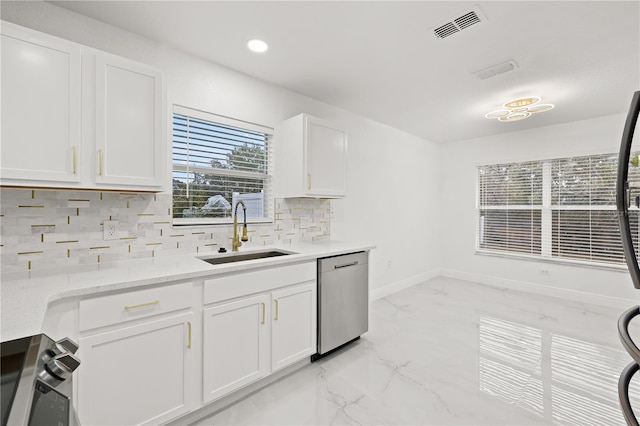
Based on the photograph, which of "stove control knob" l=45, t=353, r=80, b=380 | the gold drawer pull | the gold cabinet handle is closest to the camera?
"stove control knob" l=45, t=353, r=80, b=380

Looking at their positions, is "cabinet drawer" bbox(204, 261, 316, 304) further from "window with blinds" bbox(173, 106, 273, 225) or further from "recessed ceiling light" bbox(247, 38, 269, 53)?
"recessed ceiling light" bbox(247, 38, 269, 53)

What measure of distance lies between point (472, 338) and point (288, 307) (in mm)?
2005

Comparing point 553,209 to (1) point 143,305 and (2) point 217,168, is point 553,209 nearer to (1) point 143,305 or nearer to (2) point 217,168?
A: (2) point 217,168

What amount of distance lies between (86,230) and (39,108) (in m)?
0.77

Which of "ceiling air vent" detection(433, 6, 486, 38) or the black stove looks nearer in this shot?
the black stove

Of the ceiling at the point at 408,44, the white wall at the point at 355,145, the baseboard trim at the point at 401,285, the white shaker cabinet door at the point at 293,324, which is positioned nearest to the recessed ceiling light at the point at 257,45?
the ceiling at the point at 408,44

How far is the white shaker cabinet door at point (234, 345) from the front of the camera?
6.12 ft

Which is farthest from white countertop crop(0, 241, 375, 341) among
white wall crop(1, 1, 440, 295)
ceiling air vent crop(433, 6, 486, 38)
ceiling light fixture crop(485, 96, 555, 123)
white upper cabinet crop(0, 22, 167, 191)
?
ceiling light fixture crop(485, 96, 555, 123)

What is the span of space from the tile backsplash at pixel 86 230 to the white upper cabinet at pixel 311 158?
80 cm

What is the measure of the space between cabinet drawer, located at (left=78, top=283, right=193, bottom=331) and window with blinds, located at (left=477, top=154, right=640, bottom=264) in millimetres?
5069

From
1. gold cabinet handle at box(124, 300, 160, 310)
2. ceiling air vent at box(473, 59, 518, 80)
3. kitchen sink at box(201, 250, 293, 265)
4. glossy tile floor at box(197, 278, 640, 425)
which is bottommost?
glossy tile floor at box(197, 278, 640, 425)

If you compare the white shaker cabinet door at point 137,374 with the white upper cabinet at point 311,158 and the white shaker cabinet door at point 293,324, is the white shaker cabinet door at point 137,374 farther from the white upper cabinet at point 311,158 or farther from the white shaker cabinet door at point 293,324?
the white upper cabinet at point 311,158

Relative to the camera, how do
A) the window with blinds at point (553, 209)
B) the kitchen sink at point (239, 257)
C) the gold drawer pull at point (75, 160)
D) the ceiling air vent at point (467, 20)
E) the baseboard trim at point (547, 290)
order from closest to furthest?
the gold drawer pull at point (75, 160) → the ceiling air vent at point (467, 20) → the kitchen sink at point (239, 257) → the baseboard trim at point (547, 290) → the window with blinds at point (553, 209)

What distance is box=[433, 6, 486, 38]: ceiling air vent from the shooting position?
6.44 feet
